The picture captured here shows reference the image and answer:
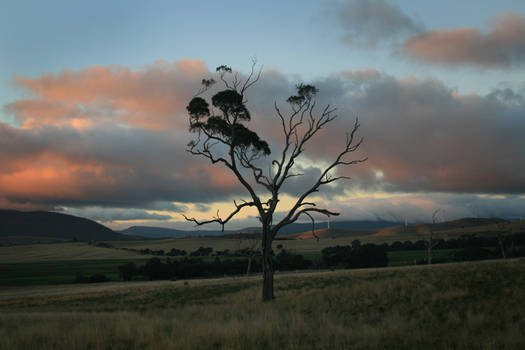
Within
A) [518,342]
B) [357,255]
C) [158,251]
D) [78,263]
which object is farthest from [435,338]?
[158,251]

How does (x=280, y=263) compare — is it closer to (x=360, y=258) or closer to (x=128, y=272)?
(x=360, y=258)

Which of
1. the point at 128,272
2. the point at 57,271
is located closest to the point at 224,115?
the point at 128,272

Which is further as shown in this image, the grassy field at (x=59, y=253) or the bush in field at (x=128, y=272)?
the grassy field at (x=59, y=253)

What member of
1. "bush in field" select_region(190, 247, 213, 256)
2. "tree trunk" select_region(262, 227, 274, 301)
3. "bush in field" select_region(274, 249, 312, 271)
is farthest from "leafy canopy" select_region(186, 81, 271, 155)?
"bush in field" select_region(190, 247, 213, 256)

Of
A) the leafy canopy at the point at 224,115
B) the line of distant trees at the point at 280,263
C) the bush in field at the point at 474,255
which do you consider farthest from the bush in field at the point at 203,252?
the leafy canopy at the point at 224,115

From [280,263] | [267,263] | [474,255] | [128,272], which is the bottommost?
[128,272]

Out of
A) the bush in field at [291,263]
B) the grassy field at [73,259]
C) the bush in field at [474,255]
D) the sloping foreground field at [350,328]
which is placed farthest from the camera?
the grassy field at [73,259]

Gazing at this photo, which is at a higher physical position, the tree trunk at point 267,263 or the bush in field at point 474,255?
the tree trunk at point 267,263

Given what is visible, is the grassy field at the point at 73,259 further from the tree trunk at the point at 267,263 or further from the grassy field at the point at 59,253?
the tree trunk at the point at 267,263

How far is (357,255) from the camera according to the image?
340 feet

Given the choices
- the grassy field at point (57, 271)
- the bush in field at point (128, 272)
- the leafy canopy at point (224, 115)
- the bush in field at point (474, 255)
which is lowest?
the grassy field at point (57, 271)

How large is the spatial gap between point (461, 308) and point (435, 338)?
25.2ft

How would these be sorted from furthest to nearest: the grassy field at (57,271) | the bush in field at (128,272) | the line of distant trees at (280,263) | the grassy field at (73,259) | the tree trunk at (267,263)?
the grassy field at (73,259) → the grassy field at (57,271) → the bush in field at (128,272) → the line of distant trees at (280,263) → the tree trunk at (267,263)

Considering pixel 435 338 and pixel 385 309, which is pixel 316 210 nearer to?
pixel 385 309
